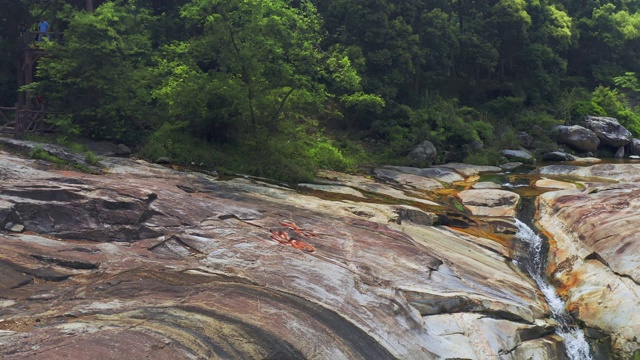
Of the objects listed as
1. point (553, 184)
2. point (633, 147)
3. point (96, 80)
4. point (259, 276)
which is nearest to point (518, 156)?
point (553, 184)

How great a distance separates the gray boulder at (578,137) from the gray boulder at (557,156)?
1944 mm

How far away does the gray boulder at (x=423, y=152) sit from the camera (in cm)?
3019

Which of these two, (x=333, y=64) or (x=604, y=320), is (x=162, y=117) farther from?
(x=604, y=320)

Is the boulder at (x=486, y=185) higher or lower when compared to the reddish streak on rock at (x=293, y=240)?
lower

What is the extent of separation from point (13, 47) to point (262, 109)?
538 inches

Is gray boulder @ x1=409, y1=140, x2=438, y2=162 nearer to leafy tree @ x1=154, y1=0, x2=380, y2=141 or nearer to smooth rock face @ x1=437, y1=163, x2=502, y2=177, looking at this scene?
smooth rock face @ x1=437, y1=163, x2=502, y2=177

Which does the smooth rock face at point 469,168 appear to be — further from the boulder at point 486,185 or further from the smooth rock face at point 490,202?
the smooth rock face at point 490,202

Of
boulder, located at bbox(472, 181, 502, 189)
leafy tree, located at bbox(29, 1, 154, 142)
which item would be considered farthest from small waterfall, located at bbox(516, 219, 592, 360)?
leafy tree, located at bbox(29, 1, 154, 142)

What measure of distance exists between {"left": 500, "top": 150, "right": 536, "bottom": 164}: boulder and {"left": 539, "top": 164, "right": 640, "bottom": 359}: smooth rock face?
13.0 meters

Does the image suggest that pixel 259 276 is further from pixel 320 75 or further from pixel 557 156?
pixel 557 156

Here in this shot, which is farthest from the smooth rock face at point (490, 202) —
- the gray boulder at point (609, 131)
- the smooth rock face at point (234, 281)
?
the gray boulder at point (609, 131)

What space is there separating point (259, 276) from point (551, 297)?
A: 7329 millimetres

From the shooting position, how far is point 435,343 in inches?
389

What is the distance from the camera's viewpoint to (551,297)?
1352cm
